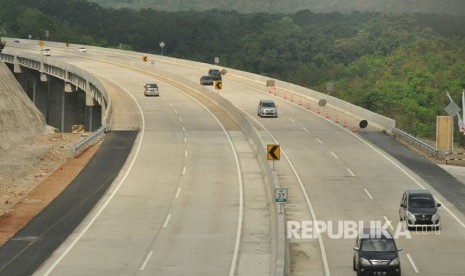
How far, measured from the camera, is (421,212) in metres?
42.1

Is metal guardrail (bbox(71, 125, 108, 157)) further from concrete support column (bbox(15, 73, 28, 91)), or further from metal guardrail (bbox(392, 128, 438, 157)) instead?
concrete support column (bbox(15, 73, 28, 91))

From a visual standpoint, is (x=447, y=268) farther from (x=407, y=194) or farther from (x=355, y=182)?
(x=355, y=182)

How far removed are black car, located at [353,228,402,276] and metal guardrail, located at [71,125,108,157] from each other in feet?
106

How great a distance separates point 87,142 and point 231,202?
65.4 ft

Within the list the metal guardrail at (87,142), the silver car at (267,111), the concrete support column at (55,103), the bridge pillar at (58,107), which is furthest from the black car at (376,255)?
the concrete support column at (55,103)

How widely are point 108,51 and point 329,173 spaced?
109696 mm

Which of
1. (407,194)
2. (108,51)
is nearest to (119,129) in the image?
(407,194)

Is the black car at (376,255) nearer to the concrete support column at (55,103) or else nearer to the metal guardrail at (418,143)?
the metal guardrail at (418,143)

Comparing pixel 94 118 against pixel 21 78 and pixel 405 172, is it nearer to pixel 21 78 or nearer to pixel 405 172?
pixel 21 78

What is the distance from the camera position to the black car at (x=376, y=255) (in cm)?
3372

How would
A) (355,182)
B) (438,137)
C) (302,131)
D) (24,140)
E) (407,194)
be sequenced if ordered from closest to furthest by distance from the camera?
(407,194) → (355,182) → (438,137) → (302,131) → (24,140)

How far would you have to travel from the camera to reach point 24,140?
272 feet

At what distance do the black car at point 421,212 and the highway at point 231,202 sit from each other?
1.79 ft

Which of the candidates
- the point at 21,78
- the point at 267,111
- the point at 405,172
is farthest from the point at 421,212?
the point at 21,78
